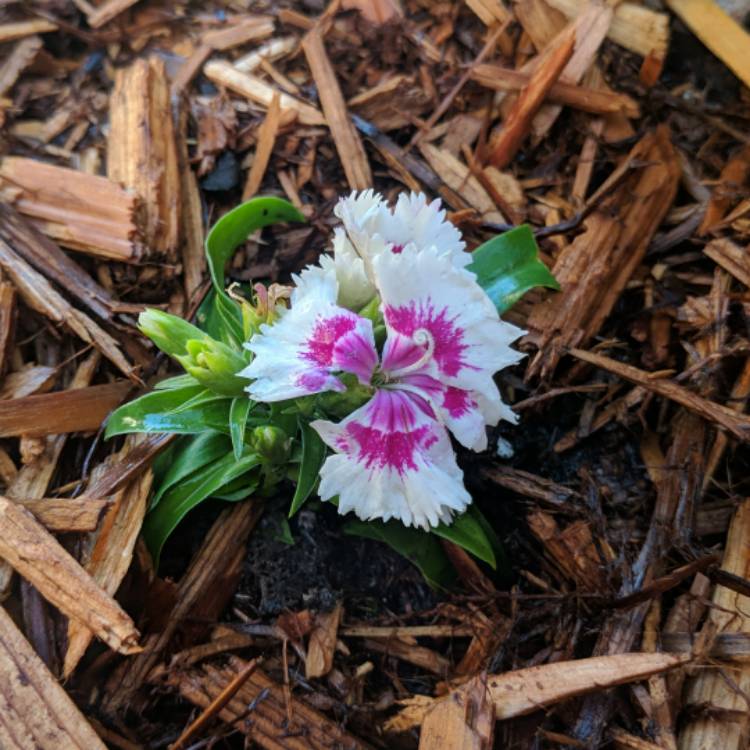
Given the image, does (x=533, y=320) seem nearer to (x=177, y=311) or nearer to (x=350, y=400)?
(x=350, y=400)

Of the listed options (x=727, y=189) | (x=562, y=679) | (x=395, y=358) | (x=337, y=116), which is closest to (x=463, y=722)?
(x=562, y=679)

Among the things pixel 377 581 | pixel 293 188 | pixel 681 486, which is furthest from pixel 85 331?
pixel 681 486

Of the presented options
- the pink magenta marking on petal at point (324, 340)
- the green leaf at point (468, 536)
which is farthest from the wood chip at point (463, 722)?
the pink magenta marking on petal at point (324, 340)

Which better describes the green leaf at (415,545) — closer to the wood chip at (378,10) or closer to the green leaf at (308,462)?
the green leaf at (308,462)

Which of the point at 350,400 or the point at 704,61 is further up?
the point at 704,61

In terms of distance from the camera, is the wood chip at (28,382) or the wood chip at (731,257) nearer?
the wood chip at (28,382)

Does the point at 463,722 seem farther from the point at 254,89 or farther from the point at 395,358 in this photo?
the point at 254,89
